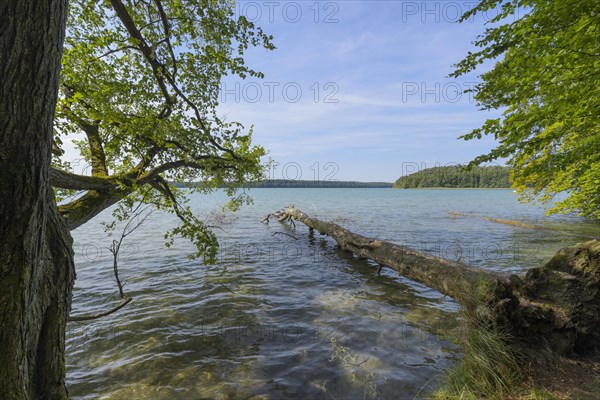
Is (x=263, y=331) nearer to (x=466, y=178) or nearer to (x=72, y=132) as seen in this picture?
(x=72, y=132)

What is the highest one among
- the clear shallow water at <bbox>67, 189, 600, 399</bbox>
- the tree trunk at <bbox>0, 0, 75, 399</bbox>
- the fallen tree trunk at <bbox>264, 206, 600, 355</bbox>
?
the tree trunk at <bbox>0, 0, 75, 399</bbox>

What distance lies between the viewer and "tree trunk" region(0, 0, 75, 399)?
82.6 inches

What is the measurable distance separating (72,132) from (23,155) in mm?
4737

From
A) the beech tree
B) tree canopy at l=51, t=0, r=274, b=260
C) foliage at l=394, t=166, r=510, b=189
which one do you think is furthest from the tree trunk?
foliage at l=394, t=166, r=510, b=189

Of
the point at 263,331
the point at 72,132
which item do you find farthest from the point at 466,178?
the point at 72,132

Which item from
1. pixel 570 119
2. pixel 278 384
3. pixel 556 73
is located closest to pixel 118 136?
pixel 278 384

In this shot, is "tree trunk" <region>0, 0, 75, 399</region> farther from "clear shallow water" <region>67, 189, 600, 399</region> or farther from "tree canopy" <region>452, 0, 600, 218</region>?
"tree canopy" <region>452, 0, 600, 218</region>

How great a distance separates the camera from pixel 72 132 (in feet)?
19.7

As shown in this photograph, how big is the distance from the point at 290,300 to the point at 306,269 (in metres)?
3.56

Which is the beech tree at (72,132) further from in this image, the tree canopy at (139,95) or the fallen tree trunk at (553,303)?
the fallen tree trunk at (553,303)

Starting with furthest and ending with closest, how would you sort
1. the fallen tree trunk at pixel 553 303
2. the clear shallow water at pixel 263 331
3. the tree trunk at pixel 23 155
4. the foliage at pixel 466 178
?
the foliage at pixel 466 178 → the clear shallow water at pixel 263 331 → the fallen tree trunk at pixel 553 303 → the tree trunk at pixel 23 155

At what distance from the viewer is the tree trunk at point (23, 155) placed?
6.88ft

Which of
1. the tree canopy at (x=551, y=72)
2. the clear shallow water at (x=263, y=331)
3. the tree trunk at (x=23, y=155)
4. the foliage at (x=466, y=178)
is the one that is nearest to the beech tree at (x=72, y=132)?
the tree trunk at (x=23, y=155)

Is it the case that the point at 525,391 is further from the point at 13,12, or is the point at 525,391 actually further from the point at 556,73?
the point at 13,12
